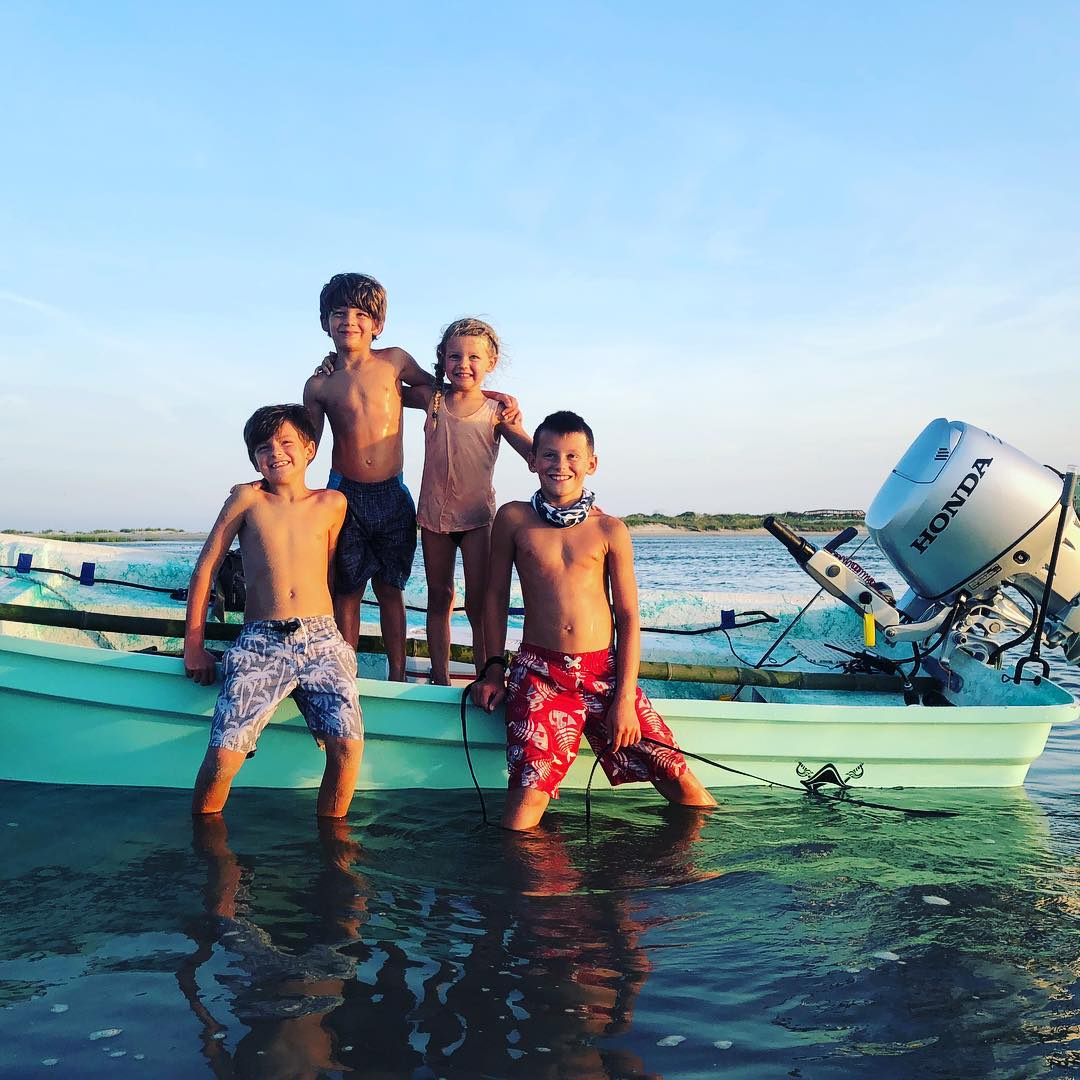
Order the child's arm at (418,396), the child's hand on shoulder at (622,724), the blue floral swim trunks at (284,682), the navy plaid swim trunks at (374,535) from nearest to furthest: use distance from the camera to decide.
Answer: the blue floral swim trunks at (284,682) < the child's hand on shoulder at (622,724) < the navy plaid swim trunks at (374,535) < the child's arm at (418,396)

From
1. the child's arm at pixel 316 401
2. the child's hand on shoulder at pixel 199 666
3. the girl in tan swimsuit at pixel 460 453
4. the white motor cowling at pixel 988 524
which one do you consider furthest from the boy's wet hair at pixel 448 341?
the white motor cowling at pixel 988 524

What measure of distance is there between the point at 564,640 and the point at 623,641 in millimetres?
245

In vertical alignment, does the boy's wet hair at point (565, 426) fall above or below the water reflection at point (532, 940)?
above

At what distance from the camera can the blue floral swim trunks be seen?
374 centimetres

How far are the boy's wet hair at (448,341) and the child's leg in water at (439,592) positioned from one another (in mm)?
549

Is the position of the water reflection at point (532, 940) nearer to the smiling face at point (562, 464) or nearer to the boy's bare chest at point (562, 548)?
the boy's bare chest at point (562, 548)

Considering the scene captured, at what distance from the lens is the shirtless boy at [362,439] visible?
14.4 ft

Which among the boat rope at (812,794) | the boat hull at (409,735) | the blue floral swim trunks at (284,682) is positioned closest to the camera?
the blue floral swim trunks at (284,682)

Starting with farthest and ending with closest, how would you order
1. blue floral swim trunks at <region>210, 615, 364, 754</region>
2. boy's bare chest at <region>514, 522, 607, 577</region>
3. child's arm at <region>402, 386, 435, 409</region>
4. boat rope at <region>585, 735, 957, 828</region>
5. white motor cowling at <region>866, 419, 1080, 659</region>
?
white motor cowling at <region>866, 419, 1080, 659</region> → child's arm at <region>402, 386, 435, 409</region> → boat rope at <region>585, 735, 957, 828</region> → boy's bare chest at <region>514, 522, 607, 577</region> → blue floral swim trunks at <region>210, 615, 364, 754</region>

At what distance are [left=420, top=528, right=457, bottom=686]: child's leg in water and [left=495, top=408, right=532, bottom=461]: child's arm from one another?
54 cm

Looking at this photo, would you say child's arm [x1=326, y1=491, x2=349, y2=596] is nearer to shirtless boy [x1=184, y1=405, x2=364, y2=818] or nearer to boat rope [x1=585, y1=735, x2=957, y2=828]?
shirtless boy [x1=184, y1=405, x2=364, y2=818]

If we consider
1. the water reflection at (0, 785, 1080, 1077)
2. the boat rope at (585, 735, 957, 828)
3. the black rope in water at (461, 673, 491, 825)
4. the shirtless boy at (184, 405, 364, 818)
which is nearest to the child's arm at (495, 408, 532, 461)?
the shirtless boy at (184, 405, 364, 818)

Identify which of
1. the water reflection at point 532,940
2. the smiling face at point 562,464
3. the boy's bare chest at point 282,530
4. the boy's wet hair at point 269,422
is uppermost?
the boy's wet hair at point 269,422

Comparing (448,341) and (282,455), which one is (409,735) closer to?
(282,455)
